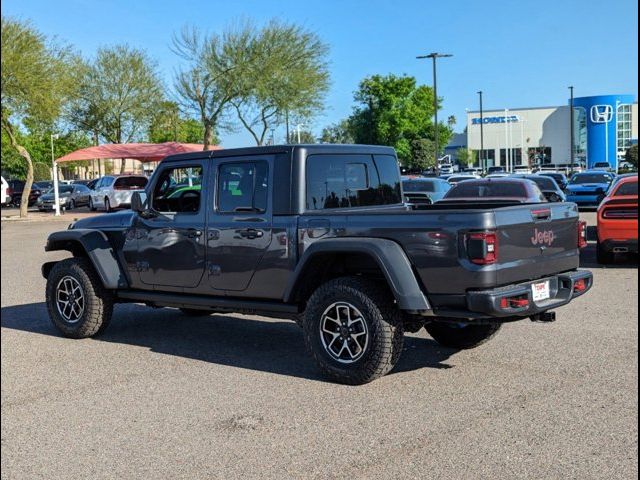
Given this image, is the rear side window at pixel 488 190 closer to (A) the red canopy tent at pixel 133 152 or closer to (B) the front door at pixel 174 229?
(B) the front door at pixel 174 229

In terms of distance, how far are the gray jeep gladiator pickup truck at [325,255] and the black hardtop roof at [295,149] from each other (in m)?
0.02

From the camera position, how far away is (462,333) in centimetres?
691

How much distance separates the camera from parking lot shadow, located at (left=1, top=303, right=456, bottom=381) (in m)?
6.61

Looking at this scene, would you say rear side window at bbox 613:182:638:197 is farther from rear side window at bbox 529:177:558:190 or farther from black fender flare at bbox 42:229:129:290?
rear side window at bbox 529:177:558:190

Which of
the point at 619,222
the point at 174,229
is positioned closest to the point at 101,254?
the point at 174,229

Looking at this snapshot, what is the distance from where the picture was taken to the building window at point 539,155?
98250 mm

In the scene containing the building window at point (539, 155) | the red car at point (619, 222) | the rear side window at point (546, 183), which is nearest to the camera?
the red car at point (619, 222)

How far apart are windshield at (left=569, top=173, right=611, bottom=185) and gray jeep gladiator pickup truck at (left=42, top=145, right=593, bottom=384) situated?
76.8 feet

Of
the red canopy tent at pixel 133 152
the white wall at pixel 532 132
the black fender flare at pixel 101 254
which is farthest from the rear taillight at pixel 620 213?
the white wall at pixel 532 132

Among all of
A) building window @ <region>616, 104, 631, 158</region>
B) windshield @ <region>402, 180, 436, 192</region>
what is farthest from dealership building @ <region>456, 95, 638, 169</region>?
windshield @ <region>402, 180, 436, 192</region>

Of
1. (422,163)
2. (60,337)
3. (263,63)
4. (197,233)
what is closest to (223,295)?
(197,233)

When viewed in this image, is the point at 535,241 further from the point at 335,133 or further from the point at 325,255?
the point at 335,133

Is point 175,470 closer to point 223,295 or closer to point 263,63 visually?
point 223,295

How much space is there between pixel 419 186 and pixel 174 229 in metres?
14.5
